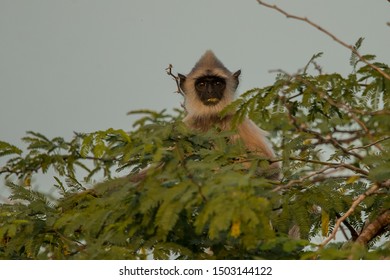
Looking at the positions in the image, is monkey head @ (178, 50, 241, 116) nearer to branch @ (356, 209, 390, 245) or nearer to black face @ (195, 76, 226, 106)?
black face @ (195, 76, 226, 106)

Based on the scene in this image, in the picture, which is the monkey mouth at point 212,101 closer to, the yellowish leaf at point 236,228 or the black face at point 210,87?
the black face at point 210,87

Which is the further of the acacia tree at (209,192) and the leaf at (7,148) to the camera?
the leaf at (7,148)

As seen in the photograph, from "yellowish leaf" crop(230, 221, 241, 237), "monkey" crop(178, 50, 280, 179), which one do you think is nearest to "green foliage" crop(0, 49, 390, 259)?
"yellowish leaf" crop(230, 221, 241, 237)

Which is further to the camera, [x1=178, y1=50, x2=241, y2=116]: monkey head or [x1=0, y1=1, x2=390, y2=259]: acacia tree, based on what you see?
[x1=178, y1=50, x2=241, y2=116]: monkey head

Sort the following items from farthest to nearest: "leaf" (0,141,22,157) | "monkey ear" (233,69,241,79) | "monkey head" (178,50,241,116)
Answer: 1. "monkey ear" (233,69,241,79)
2. "monkey head" (178,50,241,116)
3. "leaf" (0,141,22,157)

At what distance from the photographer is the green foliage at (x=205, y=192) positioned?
14.5 feet

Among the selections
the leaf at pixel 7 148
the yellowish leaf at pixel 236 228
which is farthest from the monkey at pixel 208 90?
the yellowish leaf at pixel 236 228

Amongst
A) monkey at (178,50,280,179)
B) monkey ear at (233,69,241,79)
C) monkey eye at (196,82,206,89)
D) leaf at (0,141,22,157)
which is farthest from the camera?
monkey ear at (233,69,241,79)

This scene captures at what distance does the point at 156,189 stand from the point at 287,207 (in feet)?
4.49

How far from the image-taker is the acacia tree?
4430 millimetres

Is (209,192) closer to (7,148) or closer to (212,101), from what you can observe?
(7,148)

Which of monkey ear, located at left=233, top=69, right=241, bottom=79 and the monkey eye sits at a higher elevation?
monkey ear, located at left=233, top=69, right=241, bottom=79

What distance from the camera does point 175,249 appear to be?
4949 millimetres
